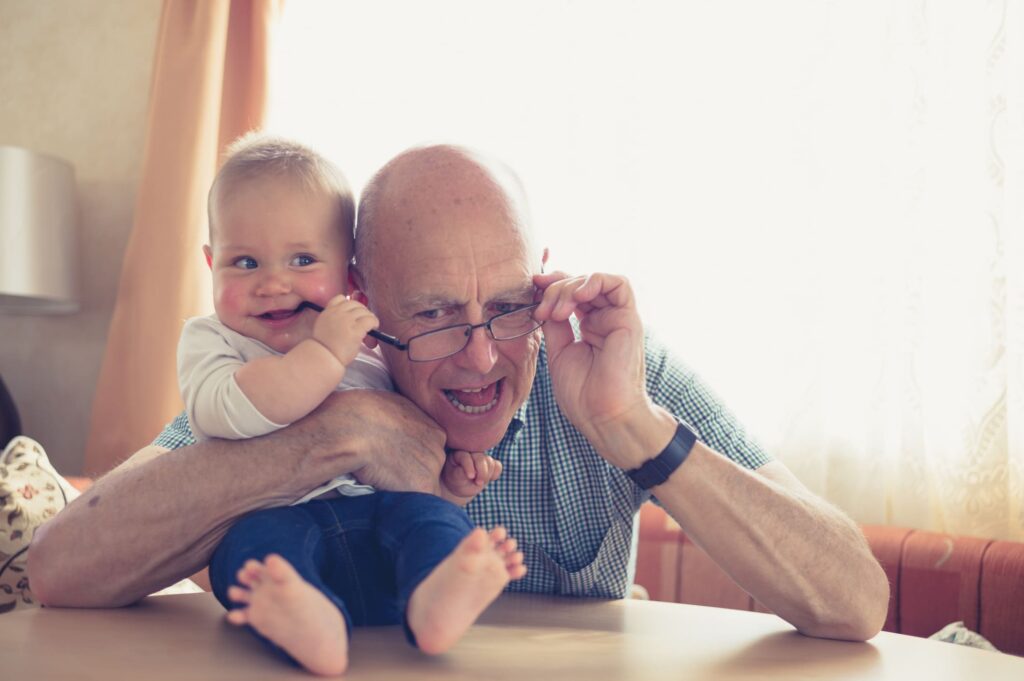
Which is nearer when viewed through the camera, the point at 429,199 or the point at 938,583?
the point at 429,199

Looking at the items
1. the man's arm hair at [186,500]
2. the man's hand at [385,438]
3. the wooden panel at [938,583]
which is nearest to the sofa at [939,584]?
the wooden panel at [938,583]

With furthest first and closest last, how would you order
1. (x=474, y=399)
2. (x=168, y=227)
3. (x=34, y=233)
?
(x=168, y=227) < (x=34, y=233) < (x=474, y=399)

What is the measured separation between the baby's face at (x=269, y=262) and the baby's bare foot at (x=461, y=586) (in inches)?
21.4

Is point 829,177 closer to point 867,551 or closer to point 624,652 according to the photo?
point 867,551

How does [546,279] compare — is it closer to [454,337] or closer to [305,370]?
[454,337]

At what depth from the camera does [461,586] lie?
932 millimetres

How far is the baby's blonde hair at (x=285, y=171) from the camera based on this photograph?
1429 millimetres

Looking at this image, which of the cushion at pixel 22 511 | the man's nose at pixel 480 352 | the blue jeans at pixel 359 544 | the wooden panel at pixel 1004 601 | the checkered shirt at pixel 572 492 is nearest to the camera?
the blue jeans at pixel 359 544

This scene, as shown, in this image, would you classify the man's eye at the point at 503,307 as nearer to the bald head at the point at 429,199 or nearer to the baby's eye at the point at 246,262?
the bald head at the point at 429,199

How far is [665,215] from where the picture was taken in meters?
3.09

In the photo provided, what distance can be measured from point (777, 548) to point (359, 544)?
62 centimetres

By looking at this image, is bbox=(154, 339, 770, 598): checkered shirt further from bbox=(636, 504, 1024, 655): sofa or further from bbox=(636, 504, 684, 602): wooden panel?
bbox=(636, 504, 684, 602): wooden panel

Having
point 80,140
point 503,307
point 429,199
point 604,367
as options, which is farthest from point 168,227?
point 604,367

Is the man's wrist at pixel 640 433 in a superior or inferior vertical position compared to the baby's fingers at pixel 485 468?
superior
